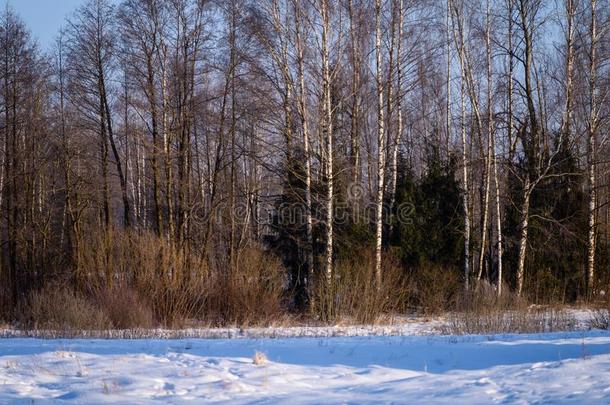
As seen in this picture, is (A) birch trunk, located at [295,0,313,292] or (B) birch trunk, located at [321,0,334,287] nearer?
(B) birch trunk, located at [321,0,334,287]

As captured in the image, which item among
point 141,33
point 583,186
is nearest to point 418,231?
point 583,186

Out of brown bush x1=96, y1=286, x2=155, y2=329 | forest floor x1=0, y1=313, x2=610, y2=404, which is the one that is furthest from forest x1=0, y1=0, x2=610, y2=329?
forest floor x1=0, y1=313, x2=610, y2=404

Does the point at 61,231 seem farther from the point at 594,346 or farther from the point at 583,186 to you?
the point at 594,346

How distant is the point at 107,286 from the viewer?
53.2 feet

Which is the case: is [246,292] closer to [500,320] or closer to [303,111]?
[303,111]

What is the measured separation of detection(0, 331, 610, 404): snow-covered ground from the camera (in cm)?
615

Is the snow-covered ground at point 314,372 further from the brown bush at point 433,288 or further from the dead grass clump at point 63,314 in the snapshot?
the brown bush at point 433,288

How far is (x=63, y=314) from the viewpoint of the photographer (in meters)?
14.3

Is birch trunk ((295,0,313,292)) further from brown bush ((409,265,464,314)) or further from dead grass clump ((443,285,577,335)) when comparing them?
dead grass clump ((443,285,577,335))

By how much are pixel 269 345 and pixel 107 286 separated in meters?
8.31

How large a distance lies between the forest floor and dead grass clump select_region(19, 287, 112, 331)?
451 cm

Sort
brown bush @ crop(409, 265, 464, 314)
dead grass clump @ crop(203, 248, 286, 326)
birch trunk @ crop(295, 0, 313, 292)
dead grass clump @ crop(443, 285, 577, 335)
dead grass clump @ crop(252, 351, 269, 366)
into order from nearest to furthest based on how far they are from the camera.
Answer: dead grass clump @ crop(252, 351, 269, 366) → dead grass clump @ crop(443, 285, 577, 335) → dead grass clump @ crop(203, 248, 286, 326) → birch trunk @ crop(295, 0, 313, 292) → brown bush @ crop(409, 265, 464, 314)

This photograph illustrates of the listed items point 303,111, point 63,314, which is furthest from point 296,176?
point 63,314

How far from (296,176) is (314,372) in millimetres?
11802
